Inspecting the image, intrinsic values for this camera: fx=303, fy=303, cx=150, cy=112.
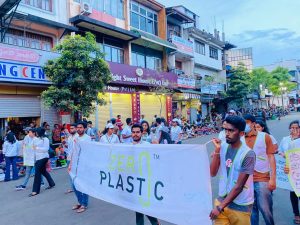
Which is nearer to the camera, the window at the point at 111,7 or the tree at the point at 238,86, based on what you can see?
the window at the point at 111,7

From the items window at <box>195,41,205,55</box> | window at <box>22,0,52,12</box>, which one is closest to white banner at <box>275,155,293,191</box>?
window at <box>22,0,52,12</box>

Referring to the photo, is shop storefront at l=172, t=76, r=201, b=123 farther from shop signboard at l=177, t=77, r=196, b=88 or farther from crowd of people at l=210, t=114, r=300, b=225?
crowd of people at l=210, t=114, r=300, b=225

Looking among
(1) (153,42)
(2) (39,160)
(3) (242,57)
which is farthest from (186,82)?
(3) (242,57)

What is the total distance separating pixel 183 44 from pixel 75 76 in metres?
17.0

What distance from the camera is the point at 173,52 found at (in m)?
28.2

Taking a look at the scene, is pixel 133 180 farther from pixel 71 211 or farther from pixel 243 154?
pixel 71 211

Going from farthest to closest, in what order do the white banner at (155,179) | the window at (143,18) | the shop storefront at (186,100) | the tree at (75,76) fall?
the shop storefront at (186,100)
the window at (143,18)
the tree at (75,76)
the white banner at (155,179)

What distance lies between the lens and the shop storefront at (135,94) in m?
20.5

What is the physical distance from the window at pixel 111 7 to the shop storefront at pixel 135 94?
3.97m

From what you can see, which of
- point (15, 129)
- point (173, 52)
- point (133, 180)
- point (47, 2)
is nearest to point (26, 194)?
point (133, 180)

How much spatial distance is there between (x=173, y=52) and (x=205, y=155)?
25796 mm

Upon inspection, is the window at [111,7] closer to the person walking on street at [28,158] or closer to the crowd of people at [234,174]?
the person walking on street at [28,158]

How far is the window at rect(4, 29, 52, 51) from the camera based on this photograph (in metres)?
15.4

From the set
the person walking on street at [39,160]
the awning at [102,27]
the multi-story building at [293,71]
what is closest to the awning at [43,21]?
the awning at [102,27]
